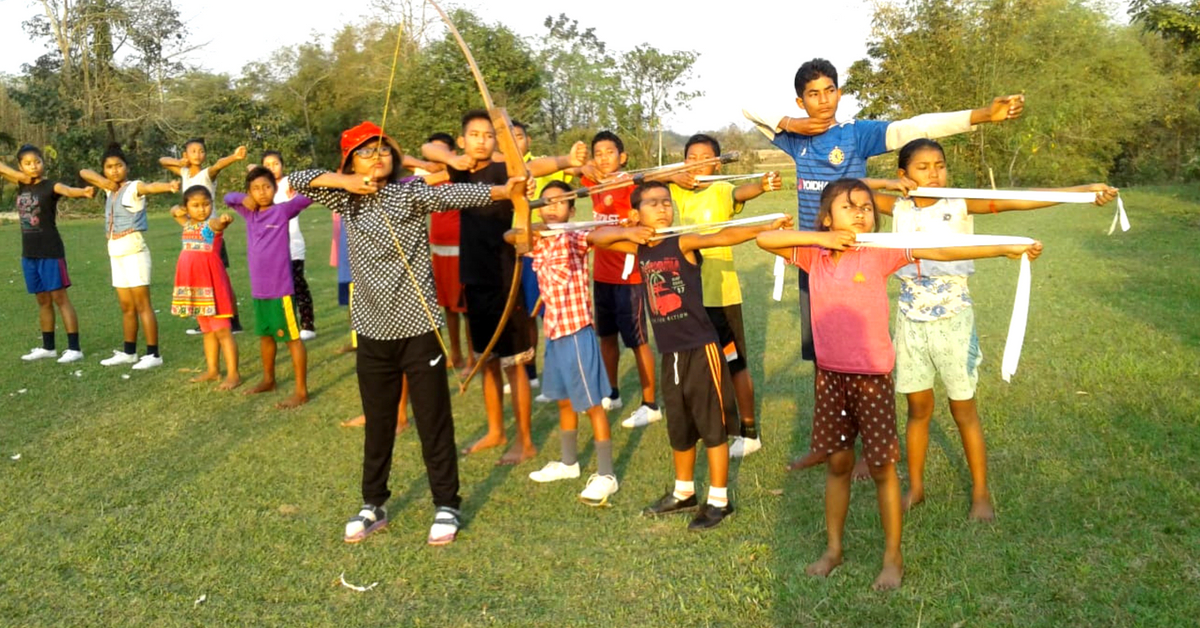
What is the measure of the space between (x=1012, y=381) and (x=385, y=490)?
4.55 meters

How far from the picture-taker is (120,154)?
28.9ft

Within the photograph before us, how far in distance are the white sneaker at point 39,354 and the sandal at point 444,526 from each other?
6.37 m

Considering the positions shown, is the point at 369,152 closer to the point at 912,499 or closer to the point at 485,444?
the point at 485,444

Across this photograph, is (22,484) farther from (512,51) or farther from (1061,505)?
(512,51)

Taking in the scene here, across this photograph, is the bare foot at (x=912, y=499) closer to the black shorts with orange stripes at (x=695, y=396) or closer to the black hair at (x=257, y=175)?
the black shorts with orange stripes at (x=695, y=396)

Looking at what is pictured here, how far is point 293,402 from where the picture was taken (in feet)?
24.2

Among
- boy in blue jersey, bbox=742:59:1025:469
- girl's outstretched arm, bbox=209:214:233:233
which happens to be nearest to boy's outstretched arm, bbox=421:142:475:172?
boy in blue jersey, bbox=742:59:1025:469

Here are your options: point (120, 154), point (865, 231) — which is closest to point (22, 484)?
point (120, 154)

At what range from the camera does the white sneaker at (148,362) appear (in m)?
8.71

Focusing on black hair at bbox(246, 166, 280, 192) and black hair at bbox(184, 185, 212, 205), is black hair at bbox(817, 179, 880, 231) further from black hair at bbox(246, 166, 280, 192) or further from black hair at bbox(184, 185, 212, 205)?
black hair at bbox(184, 185, 212, 205)

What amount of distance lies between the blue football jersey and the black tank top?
2.45ft

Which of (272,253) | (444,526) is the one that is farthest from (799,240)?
(272,253)

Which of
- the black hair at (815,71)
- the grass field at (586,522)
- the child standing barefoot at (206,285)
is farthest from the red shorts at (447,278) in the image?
the black hair at (815,71)

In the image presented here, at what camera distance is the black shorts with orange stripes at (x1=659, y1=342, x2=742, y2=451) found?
4727mm
